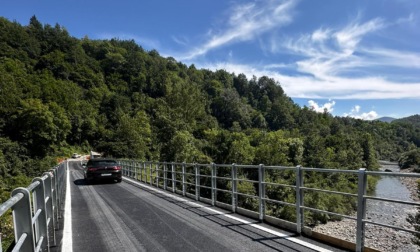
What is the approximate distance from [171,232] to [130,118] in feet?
283

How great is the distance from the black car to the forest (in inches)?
720

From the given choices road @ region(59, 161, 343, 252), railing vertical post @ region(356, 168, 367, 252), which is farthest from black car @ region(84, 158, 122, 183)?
railing vertical post @ region(356, 168, 367, 252)

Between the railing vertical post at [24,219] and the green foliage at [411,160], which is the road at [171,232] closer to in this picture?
the railing vertical post at [24,219]

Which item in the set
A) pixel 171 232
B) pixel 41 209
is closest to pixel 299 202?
pixel 171 232

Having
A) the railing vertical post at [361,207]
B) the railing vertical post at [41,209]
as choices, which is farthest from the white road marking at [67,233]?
the railing vertical post at [361,207]

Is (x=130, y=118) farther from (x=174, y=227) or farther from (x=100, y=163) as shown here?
(x=174, y=227)

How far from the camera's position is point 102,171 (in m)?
18.9

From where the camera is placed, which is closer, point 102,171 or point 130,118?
point 102,171

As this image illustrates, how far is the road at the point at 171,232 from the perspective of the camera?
5.66 meters

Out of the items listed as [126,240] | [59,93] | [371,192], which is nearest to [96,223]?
[126,240]

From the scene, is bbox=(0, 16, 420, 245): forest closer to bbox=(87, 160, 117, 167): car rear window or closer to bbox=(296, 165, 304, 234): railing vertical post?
bbox=(87, 160, 117, 167): car rear window

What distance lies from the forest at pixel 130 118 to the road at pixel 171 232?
28.7m

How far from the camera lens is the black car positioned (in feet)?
61.9

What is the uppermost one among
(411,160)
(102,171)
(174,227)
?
(174,227)
